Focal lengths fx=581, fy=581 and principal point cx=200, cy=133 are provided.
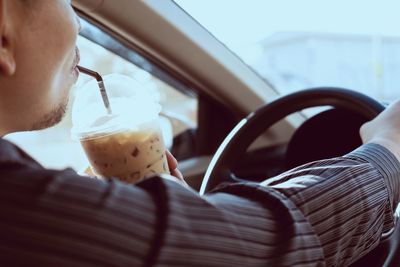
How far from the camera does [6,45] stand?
870 mm

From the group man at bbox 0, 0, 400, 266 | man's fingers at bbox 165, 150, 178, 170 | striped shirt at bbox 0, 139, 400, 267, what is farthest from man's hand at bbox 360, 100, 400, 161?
man's fingers at bbox 165, 150, 178, 170

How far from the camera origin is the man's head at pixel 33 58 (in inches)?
34.5

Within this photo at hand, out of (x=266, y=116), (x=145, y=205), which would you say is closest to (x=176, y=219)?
(x=145, y=205)

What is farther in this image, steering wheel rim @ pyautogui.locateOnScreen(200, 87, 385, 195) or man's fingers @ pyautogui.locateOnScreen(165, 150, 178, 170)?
steering wheel rim @ pyautogui.locateOnScreen(200, 87, 385, 195)

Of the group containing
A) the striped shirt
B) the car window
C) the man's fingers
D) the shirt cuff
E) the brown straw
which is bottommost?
the car window

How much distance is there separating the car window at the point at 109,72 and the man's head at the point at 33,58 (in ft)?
2.12

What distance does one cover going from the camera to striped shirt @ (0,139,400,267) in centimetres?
68

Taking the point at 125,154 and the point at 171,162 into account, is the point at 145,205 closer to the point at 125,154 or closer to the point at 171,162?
the point at 125,154

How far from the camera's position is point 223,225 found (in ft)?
2.48

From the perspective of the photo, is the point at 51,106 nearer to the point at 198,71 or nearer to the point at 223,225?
the point at 223,225

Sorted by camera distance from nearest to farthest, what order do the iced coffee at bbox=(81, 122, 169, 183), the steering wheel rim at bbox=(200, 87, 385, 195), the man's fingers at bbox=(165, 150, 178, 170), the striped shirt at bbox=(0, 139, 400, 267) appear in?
the striped shirt at bbox=(0, 139, 400, 267) → the iced coffee at bbox=(81, 122, 169, 183) → the man's fingers at bbox=(165, 150, 178, 170) → the steering wheel rim at bbox=(200, 87, 385, 195)

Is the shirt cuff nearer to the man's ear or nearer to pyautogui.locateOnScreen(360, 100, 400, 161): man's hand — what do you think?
pyautogui.locateOnScreen(360, 100, 400, 161): man's hand

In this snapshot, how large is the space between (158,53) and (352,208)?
1.08 metres

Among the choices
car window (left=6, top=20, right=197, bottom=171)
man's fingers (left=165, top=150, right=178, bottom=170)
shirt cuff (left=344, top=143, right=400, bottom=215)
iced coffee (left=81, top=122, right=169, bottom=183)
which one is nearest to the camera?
shirt cuff (left=344, top=143, right=400, bottom=215)
